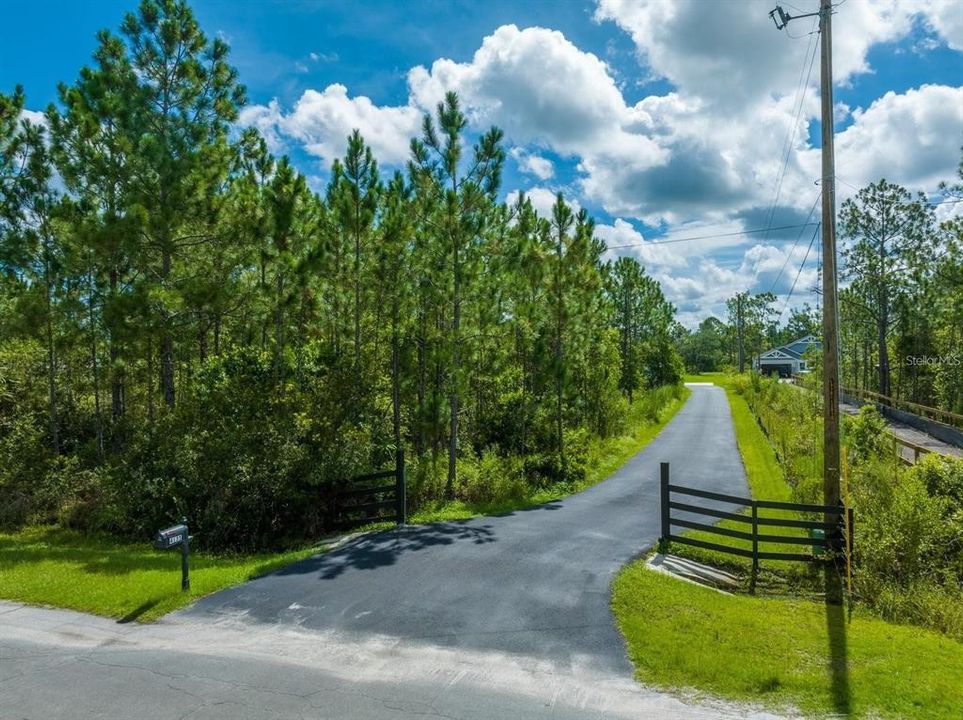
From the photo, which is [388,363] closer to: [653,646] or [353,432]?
[353,432]

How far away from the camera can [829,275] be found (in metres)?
9.59

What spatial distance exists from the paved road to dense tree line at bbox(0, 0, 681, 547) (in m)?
4.04

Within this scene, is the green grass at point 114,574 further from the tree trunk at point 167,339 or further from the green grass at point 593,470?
the tree trunk at point 167,339

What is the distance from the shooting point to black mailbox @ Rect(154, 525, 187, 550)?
7853 mm

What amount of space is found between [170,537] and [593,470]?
1460 centimetres

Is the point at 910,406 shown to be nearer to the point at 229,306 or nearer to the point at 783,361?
the point at 229,306

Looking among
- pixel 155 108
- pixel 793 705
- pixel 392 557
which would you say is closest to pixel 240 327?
pixel 155 108

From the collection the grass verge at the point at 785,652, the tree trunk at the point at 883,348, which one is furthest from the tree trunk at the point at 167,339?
the tree trunk at the point at 883,348

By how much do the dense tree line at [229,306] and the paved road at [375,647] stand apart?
4042mm

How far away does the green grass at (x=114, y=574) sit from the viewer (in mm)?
8172

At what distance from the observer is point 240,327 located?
1828cm

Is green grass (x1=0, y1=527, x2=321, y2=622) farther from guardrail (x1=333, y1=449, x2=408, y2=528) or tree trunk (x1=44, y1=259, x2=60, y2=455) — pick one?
tree trunk (x1=44, y1=259, x2=60, y2=455)

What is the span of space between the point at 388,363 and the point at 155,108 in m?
9.45

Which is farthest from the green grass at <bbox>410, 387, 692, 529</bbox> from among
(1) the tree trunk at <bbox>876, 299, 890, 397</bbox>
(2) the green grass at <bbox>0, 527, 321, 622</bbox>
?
(1) the tree trunk at <bbox>876, 299, 890, 397</bbox>
